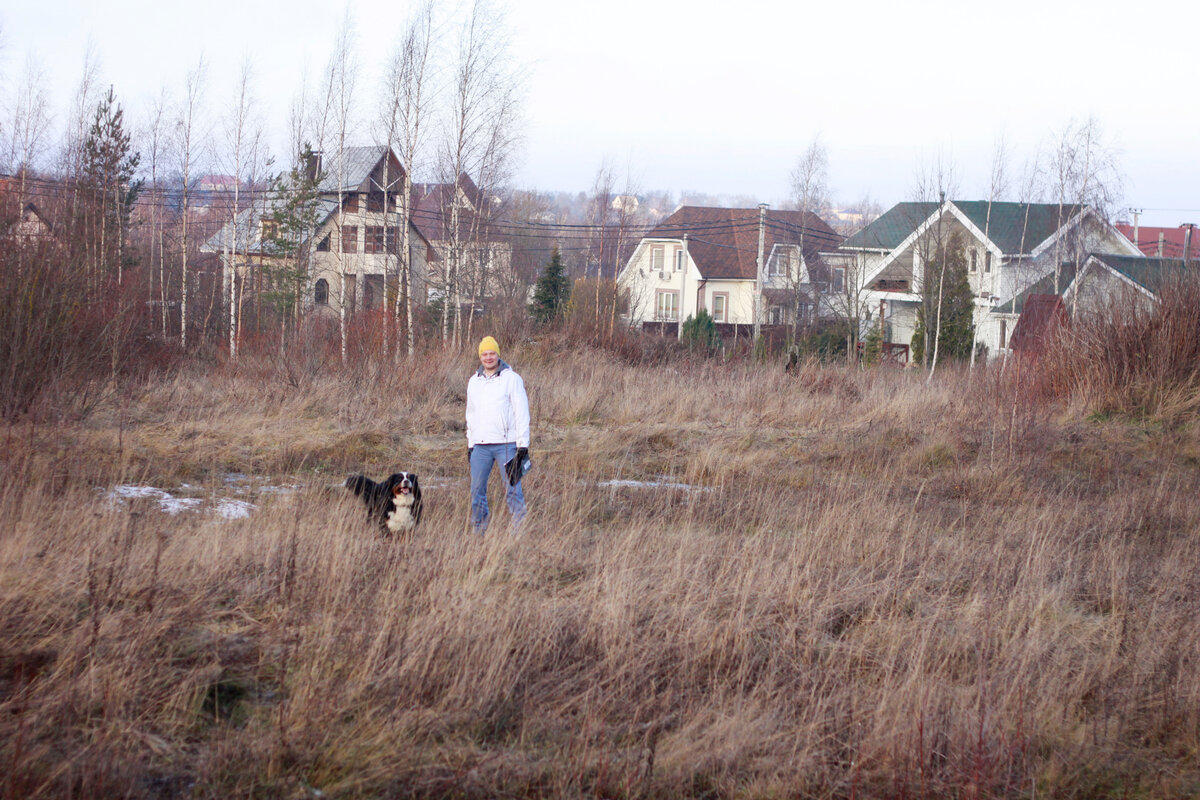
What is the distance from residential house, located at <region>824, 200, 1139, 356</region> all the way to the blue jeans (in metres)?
22.9

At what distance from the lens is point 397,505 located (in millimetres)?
6559

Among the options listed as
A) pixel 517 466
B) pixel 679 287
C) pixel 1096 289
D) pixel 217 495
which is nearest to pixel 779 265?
pixel 679 287

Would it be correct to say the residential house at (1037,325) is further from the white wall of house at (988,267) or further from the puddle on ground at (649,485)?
the puddle on ground at (649,485)

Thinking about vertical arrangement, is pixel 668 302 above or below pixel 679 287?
below

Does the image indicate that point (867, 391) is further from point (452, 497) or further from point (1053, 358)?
point (452, 497)

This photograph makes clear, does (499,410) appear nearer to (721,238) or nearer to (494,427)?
(494,427)

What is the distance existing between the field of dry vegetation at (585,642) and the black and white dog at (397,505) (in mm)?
187

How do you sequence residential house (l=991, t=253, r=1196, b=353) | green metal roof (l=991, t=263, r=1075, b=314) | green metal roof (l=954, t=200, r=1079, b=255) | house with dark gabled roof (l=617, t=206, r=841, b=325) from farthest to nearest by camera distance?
house with dark gabled roof (l=617, t=206, r=841, b=325), green metal roof (l=954, t=200, r=1079, b=255), green metal roof (l=991, t=263, r=1075, b=314), residential house (l=991, t=253, r=1196, b=353)

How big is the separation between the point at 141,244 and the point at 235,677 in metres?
40.5

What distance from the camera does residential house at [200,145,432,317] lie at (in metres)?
23.4

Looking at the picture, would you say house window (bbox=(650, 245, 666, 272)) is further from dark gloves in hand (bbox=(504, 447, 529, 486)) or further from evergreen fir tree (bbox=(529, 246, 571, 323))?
dark gloves in hand (bbox=(504, 447, 529, 486))

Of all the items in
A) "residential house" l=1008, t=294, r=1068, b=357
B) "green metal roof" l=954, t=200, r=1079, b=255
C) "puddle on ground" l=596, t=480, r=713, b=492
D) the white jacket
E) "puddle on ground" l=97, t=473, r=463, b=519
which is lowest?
"puddle on ground" l=596, t=480, r=713, b=492

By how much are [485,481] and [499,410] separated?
1.90ft

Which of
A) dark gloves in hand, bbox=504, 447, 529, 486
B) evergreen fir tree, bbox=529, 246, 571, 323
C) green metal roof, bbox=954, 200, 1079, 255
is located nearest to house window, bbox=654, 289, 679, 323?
evergreen fir tree, bbox=529, 246, 571, 323
